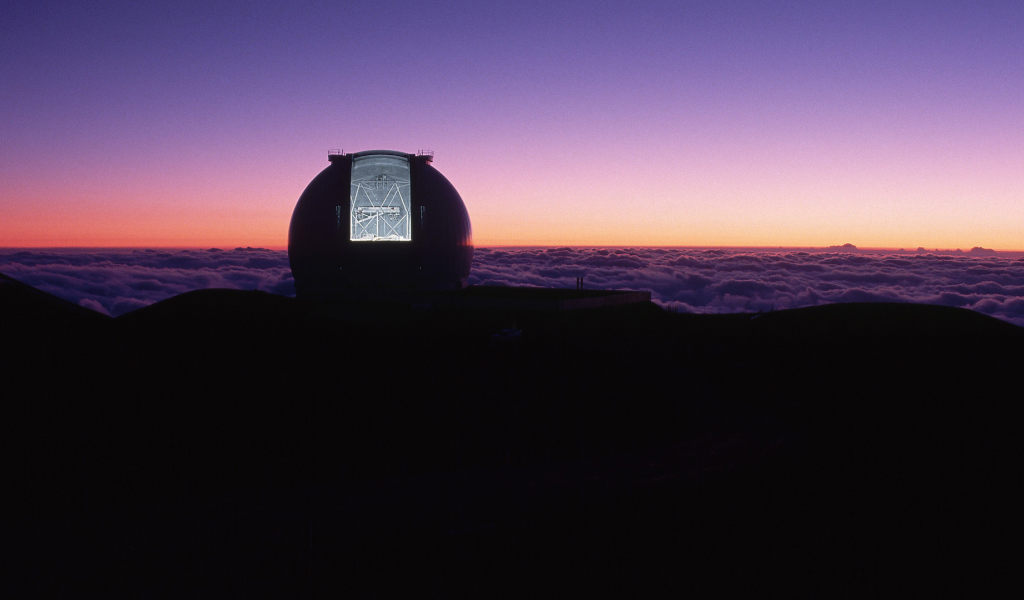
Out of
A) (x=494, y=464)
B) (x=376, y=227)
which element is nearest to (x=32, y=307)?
(x=376, y=227)

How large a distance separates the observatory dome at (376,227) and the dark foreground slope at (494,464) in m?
2.38

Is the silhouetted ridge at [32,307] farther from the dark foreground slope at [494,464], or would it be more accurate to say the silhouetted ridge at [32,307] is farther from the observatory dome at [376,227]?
the observatory dome at [376,227]

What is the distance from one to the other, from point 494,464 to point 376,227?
16.1m

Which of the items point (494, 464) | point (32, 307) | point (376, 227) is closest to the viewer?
point (494, 464)

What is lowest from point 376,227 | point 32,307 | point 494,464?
point 494,464

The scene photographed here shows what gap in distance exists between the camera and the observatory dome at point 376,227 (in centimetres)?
2616

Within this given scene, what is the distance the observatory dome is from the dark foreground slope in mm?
2380

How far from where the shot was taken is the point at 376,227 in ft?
85.9

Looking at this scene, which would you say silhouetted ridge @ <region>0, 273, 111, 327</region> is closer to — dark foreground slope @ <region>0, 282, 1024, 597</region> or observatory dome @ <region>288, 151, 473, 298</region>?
dark foreground slope @ <region>0, 282, 1024, 597</region>

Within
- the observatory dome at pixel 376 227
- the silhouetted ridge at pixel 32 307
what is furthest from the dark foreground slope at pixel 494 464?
the silhouetted ridge at pixel 32 307

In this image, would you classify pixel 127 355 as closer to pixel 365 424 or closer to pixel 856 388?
pixel 365 424

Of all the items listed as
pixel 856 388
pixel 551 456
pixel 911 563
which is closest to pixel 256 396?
pixel 551 456

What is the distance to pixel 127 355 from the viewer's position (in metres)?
21.3

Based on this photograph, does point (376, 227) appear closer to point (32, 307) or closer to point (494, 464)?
point (494, 464)
